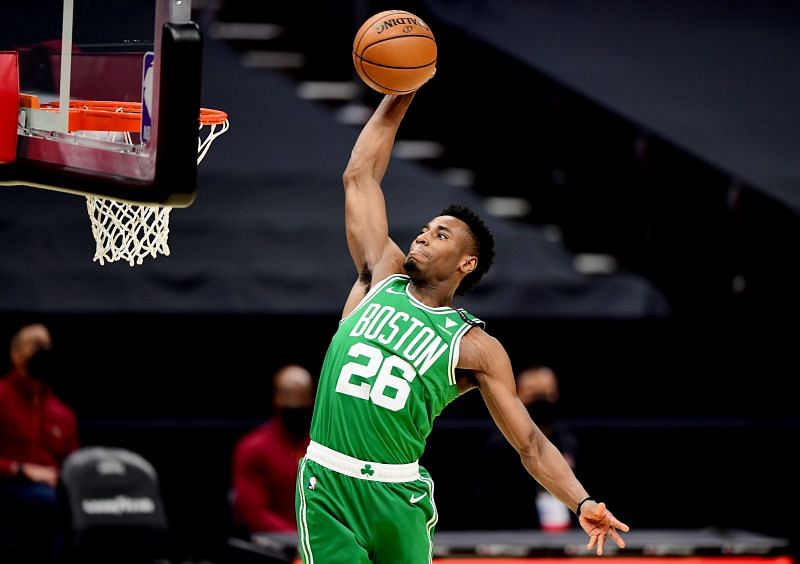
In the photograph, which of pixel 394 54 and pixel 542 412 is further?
pixel 542 412

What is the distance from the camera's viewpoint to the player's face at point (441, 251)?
18.4 ft

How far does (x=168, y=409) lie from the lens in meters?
10.7

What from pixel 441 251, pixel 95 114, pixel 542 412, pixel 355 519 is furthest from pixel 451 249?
pixel 542 412

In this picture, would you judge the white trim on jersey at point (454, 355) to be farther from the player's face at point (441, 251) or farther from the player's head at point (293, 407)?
the player's head at point (293, 407)

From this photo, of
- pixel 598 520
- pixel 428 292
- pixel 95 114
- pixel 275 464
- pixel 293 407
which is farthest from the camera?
pixel 293 407

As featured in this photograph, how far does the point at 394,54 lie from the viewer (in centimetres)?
585

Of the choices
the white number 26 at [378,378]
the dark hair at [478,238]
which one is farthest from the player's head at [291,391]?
the white number 26 at [378,378]

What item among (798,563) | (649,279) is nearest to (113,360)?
(649,279)

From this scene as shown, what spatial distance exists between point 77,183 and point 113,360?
18.2ft

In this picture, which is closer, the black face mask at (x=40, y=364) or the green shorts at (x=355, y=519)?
the green shorts at (x=355, y=519)

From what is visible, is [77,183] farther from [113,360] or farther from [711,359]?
[711,359]

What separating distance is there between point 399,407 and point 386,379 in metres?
0.12

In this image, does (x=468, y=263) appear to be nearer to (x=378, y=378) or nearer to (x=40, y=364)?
(x=378, y=378)

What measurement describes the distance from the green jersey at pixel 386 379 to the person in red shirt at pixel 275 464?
120 inches
